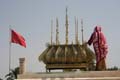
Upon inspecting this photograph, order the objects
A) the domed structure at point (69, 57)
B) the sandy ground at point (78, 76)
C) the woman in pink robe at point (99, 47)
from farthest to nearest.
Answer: the domed structure at point (69, 57) → the woman in pink robe at point (99, 47) → the sandy ground at point (78, 76)

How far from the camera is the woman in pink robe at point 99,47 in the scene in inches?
844

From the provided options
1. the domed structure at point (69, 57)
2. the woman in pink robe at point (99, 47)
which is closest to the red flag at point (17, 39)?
the domed structure at point (69, 57)

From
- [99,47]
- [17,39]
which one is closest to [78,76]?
[99,47]

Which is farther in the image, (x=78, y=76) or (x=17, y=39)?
(x=17, y=39)

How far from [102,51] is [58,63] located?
324 centimetres

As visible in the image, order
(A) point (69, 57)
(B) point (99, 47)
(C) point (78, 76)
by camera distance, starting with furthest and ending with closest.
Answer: (A) point (69, 57) → (B) point (99, 47) → (C) point (78, 76)

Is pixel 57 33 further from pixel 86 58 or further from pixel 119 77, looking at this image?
pixel 119 77

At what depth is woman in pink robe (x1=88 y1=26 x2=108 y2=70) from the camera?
70.3 ft

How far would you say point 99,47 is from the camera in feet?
70.7

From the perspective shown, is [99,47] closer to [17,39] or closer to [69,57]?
[69,57]

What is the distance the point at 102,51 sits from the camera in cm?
2142

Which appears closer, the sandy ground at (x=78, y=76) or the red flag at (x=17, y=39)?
the sandy ground at (x=78, y=76)

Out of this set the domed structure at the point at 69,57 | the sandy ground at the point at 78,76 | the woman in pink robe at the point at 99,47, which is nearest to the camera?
the sandy ground at the point at 78,76

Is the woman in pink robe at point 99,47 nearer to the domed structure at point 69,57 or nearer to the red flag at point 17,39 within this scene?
the domed structure at point 69,57
